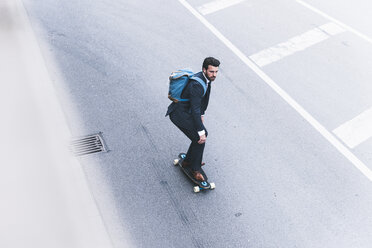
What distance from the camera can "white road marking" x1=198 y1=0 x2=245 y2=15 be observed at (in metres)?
11.9

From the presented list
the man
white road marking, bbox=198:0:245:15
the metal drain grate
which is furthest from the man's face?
white road marking, bbox=198:0:245:15

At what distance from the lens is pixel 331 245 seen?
18.9 ft

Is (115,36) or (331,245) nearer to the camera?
(331,245)

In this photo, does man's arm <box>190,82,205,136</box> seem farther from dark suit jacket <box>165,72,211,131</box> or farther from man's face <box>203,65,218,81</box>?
man's face <box>203,65,218,81</box>

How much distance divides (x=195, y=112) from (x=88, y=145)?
2286mm

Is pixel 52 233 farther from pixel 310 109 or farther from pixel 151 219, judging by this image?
pixel 310 109

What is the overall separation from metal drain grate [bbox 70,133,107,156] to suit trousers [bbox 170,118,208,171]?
1548 millimetres

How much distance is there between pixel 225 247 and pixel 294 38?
683 cm

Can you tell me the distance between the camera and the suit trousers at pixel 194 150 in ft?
19.8

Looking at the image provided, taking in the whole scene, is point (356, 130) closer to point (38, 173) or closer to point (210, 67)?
point (210, 67)

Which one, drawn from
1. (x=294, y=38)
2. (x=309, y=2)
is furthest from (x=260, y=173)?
(x=309, y=2)

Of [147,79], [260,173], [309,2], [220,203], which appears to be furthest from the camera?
[309,2]

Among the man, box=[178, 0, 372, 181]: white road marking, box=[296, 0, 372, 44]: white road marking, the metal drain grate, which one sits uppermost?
the man

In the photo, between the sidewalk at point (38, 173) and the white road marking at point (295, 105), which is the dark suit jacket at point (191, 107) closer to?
the sidewalk at point (38, 173)
